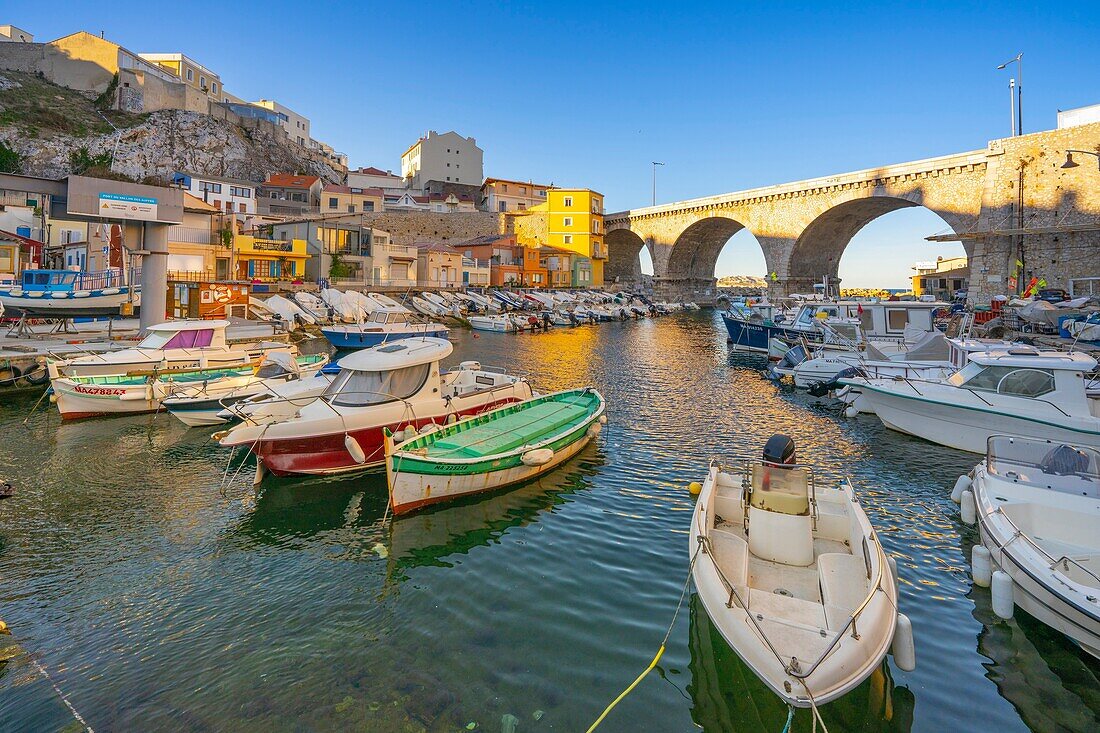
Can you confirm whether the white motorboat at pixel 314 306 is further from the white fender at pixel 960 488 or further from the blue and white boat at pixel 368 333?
the white fender at pixel 960 488

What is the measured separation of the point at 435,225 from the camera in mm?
68125

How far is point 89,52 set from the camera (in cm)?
6769

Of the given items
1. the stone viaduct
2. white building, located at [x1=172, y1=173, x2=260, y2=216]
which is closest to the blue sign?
white building, located at [x1=172, y1=173, x2=260, y2=216]

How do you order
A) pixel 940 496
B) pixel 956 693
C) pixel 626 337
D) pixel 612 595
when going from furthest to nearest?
1. pixel 626 337
2. pixel 940 496
3. pixel 612 595
4. pixel 956 693

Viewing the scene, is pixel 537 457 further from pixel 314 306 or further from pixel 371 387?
pixel 314 306

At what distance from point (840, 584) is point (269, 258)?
137 ft

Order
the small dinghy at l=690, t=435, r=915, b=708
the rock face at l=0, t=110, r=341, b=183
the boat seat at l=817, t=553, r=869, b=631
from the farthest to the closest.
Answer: the rock face at l=0, t=110, r=341, b=183 < the boat seat at l=817, t=553, r=869, b=631 < the small dinghy at l=690, t=435, r=915, b=708

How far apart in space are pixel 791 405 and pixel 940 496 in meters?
7.87

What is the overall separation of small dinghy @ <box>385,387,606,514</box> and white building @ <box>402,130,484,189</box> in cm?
8060

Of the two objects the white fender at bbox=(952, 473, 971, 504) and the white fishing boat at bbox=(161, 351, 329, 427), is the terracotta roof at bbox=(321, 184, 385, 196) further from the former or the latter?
the white fender at bbox=(952, 473, 971, 504)

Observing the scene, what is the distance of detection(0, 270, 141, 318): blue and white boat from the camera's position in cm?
2038

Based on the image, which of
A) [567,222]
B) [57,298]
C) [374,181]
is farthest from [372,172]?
[57,298]

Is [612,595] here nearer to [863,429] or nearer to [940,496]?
[940,496]

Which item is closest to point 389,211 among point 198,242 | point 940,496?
point 198,242
